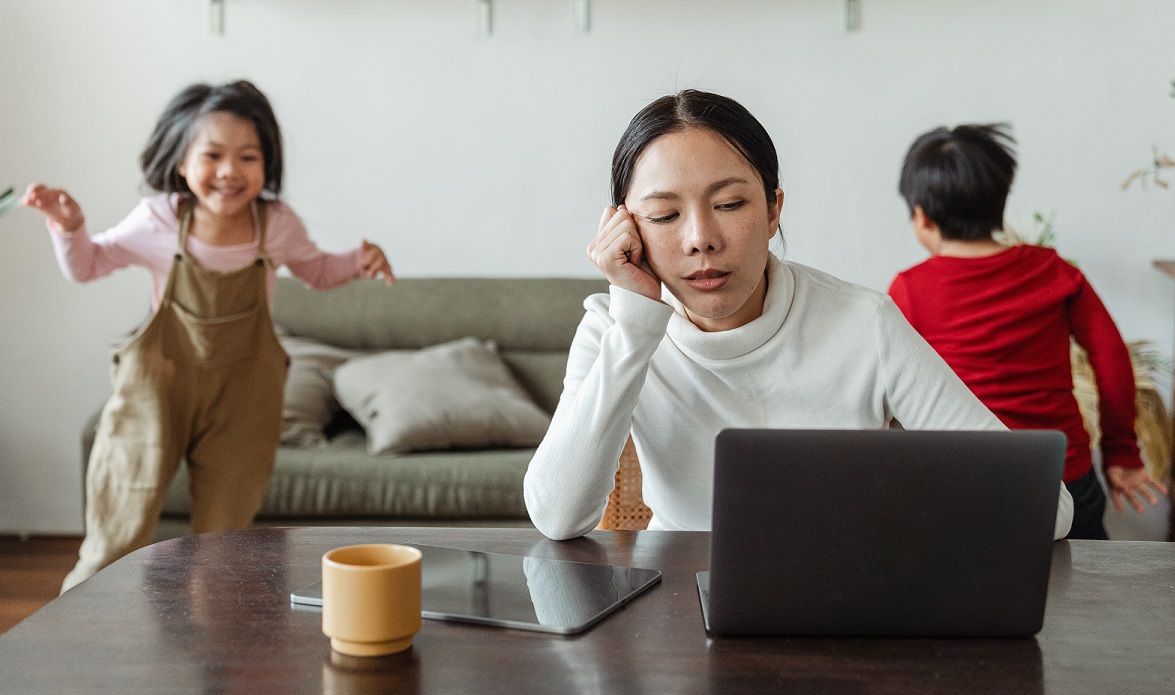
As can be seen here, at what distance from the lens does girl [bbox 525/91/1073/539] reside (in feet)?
4.20

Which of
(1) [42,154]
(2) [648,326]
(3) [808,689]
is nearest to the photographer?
(3) [808,689]

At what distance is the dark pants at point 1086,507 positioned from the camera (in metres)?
1.93

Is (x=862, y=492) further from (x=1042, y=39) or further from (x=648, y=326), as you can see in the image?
(x=1042, y=39)

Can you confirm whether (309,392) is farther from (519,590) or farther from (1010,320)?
(519,590)

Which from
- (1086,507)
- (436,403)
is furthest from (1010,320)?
(436,403)

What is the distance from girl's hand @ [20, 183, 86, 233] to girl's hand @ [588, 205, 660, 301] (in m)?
1.38

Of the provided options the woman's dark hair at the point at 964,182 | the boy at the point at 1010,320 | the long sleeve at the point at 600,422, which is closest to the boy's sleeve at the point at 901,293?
the boy at the point at 1010,320

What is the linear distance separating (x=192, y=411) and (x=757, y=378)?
1501mm

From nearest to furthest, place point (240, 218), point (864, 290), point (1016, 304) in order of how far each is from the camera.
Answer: point (864, 290), point (1016, 304), point (240, 218)

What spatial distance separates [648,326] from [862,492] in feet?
1.58

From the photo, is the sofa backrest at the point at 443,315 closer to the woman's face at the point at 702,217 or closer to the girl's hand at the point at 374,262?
the girl's hand at the point at 374,262

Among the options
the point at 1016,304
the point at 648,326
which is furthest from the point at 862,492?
the point at 1016,304

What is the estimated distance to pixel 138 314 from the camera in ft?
11.8

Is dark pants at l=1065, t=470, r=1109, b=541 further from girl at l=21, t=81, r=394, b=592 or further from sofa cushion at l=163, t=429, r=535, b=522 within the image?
girl at l=21, t=81, r=394, b=592
